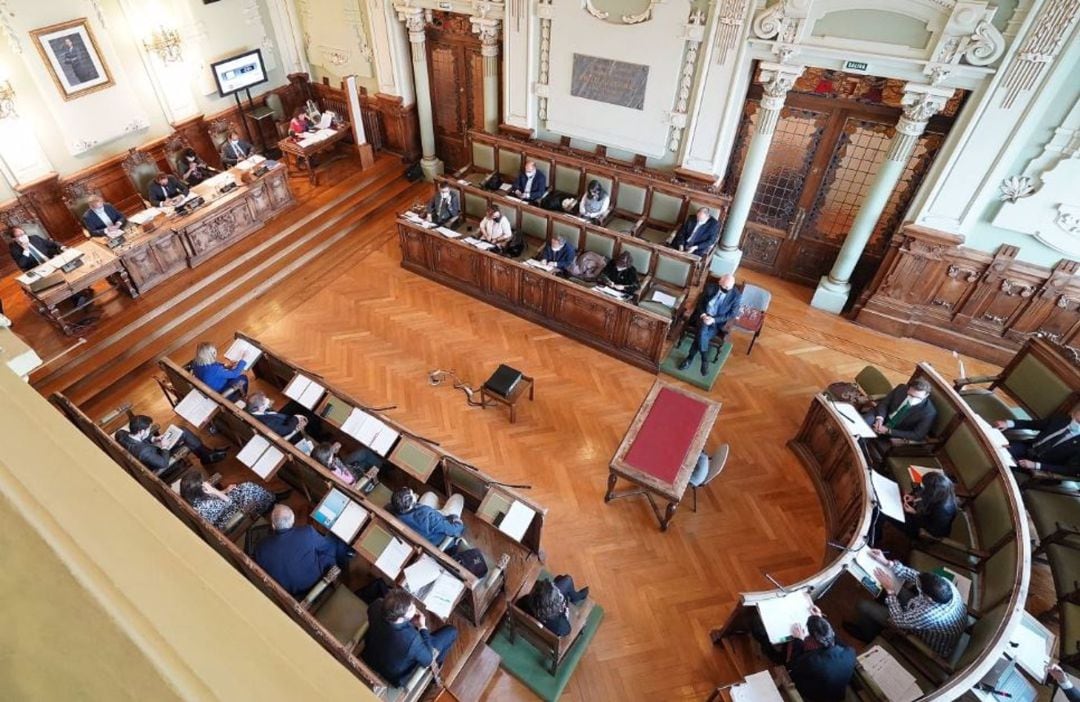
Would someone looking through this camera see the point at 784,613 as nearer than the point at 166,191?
Yes

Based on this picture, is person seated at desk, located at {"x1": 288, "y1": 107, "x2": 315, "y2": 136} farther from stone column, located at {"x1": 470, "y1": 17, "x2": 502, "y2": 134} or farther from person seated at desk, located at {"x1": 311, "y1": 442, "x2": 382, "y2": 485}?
person seated at desk, located at {"x1": 311, "y1": 442, "x2": 382, "y2": 485}

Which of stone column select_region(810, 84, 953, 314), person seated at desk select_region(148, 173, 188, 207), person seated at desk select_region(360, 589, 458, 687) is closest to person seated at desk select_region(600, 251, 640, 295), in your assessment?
stone column select_region(810, 84, 953, 314)

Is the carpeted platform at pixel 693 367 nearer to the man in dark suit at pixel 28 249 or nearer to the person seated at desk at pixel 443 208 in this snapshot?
the person seated at desk at pixel 443 208

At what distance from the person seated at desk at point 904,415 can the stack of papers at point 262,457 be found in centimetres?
529

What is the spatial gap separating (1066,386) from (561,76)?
21.7ft

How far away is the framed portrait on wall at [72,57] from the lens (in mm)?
7059

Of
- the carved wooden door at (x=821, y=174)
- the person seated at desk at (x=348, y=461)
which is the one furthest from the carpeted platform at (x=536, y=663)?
the carved wooden door at (x=821, y=174)

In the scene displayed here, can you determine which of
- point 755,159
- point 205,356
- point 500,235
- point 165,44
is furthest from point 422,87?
point 205,356

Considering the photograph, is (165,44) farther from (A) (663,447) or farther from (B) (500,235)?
(A) (663,447)

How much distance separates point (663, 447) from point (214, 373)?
4.25 meters

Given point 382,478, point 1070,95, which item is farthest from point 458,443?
point 1070,95

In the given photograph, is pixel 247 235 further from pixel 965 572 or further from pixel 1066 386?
pixel 1066 386

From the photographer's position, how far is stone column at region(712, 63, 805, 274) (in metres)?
6.55

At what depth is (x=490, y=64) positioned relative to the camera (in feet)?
27.4
